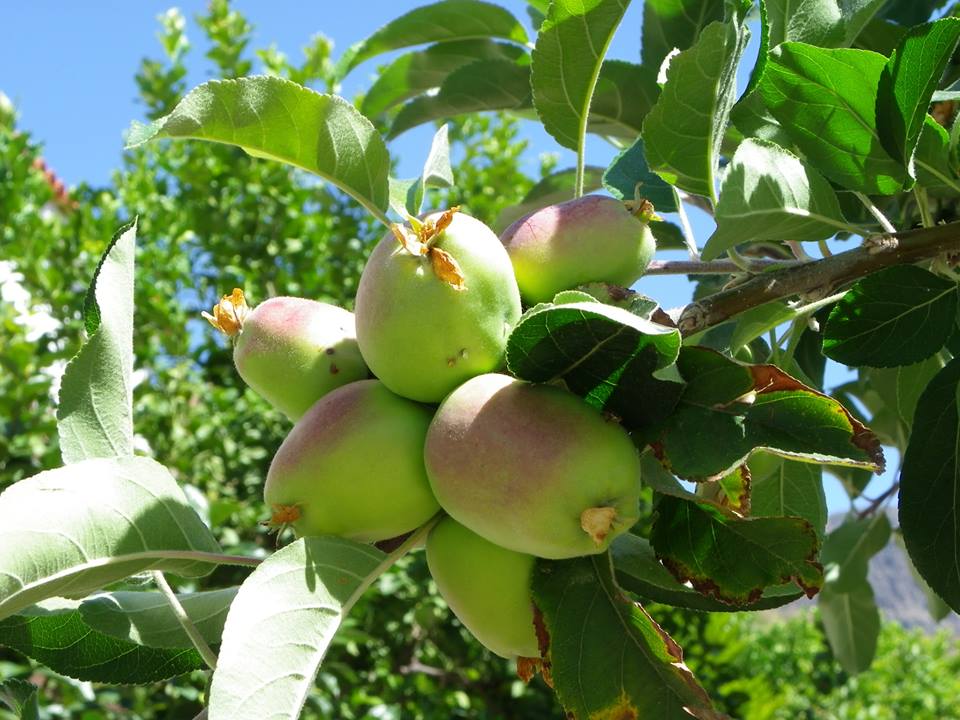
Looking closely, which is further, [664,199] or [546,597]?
[664,199]

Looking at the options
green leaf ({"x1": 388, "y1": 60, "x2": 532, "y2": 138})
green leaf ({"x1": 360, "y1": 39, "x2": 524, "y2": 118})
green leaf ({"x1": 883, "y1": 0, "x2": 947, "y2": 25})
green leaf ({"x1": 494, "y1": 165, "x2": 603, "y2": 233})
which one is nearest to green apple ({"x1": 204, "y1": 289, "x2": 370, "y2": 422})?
green leaf ({"x1": 494, "y1": 165, "x2": 603, "y2": 233})

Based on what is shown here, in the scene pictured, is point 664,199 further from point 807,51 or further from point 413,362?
point 413,362

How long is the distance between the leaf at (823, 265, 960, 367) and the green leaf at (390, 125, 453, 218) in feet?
1.27

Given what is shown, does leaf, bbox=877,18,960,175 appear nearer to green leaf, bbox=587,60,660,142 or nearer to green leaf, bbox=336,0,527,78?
green leaf, bbox=587,60,660,142

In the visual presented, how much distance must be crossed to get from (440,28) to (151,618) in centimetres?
105

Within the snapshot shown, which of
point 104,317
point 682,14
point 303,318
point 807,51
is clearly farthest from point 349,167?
point 682,14

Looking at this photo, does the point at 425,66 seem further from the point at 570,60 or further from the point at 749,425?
the point at 749,425

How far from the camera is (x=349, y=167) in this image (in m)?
0.83

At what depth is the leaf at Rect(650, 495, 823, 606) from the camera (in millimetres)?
719

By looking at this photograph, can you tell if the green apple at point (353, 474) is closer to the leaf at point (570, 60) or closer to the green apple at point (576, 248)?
the green apple at point (576, 248)

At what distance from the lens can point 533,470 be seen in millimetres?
629

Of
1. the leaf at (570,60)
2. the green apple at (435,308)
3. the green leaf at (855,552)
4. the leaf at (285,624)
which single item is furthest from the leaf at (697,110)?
the green leaf at (855,552)

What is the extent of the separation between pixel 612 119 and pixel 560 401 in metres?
0.83

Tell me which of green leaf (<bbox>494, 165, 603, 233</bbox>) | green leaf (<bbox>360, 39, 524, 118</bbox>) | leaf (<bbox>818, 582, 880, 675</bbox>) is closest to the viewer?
green leaf (<bbox>494, 165, 603, 233</bbox>)
